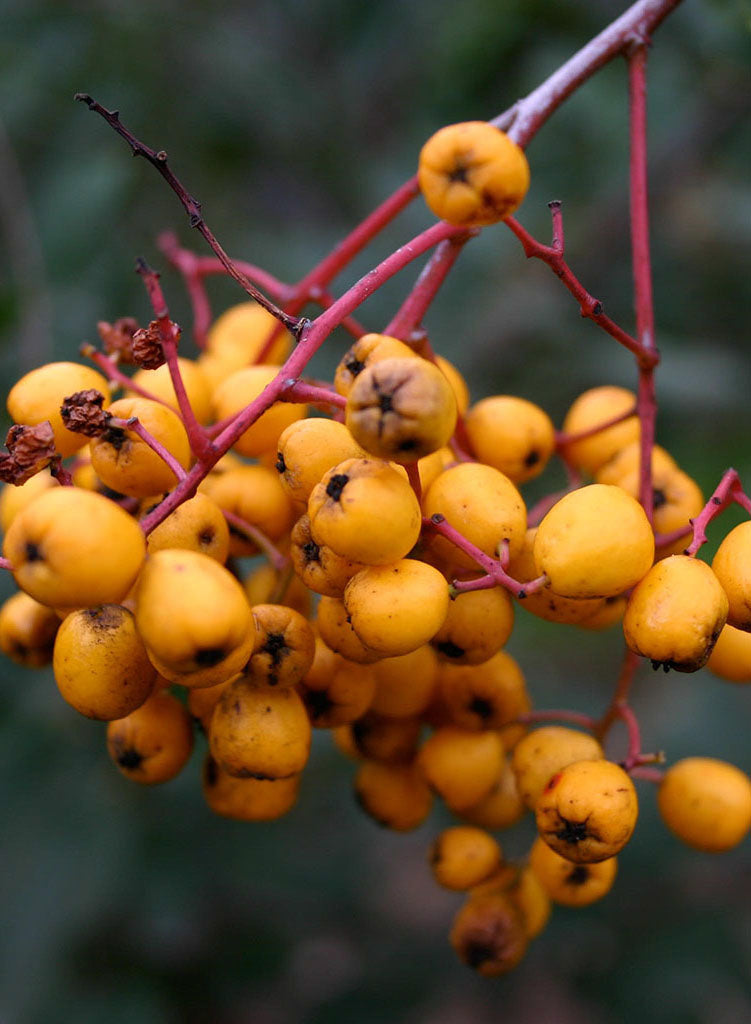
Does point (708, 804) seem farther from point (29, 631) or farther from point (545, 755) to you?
point (29, 631)

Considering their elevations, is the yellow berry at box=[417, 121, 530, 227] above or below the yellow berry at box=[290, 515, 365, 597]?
above

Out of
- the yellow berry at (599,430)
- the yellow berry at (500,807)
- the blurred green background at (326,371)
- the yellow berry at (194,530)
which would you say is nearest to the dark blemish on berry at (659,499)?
the yellow berry at (599,430)

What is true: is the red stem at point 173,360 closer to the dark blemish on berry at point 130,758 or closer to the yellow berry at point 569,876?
the dark blemish on berry at point 130,758

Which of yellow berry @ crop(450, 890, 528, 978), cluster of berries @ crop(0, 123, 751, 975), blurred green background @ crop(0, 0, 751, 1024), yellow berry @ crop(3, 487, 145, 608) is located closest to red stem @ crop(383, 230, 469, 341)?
cluster of berries @ crop(0, 123, 751, 975)

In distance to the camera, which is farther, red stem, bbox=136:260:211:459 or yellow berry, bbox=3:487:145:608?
red stem, bbox=136:260:211:459

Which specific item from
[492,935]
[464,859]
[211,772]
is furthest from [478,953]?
[211,772]

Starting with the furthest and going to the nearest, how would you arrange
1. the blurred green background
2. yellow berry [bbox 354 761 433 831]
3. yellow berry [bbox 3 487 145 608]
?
the blurred green background
yellow berry [bbox 354 761 433 831]
yellow berry [bbox 3 487 145 608]

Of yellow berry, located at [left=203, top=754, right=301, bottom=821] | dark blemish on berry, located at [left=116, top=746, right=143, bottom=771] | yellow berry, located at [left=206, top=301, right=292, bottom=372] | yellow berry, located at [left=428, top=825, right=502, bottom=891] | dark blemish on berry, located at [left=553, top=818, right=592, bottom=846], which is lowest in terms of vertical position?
yellow berry, located at [left=428, top=825, right=502, bottom=891]

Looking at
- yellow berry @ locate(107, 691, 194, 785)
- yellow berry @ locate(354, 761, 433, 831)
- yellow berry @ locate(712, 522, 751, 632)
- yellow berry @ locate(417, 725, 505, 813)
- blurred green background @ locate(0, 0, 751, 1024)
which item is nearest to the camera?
yellow berry @ locate(712, 522, 751, 632)

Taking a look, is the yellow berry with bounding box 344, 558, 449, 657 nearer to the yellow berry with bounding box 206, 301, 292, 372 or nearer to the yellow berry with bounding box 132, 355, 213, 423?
the yellow berry with bounding box 132, 355, 213, 423
